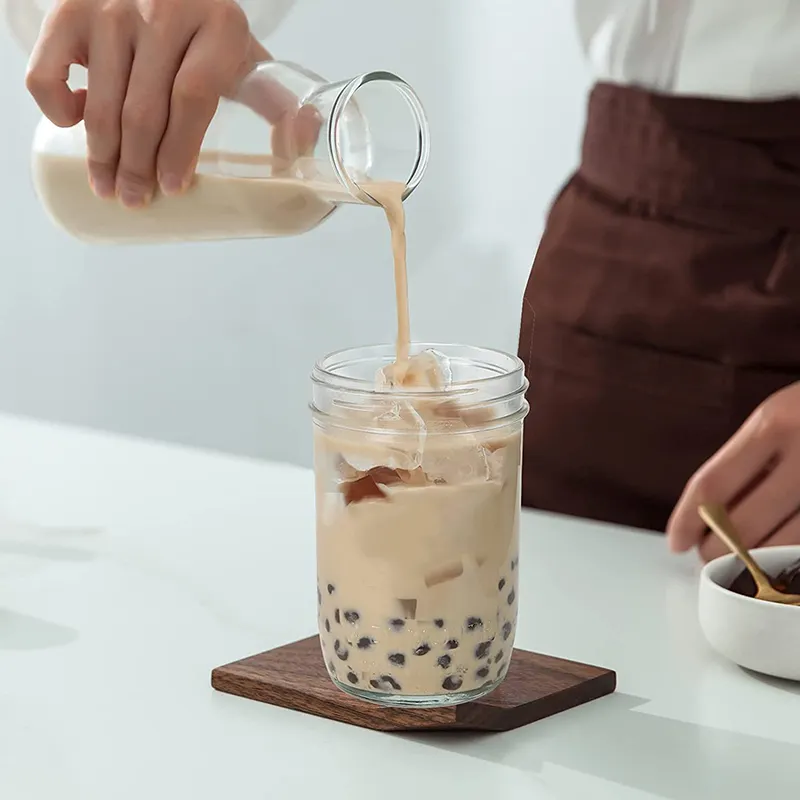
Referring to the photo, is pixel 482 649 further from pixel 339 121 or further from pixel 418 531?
pixel 339 121

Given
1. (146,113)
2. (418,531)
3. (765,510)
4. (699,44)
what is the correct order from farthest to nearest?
(699,44)
(765,510)
(146,113)
(418,531)

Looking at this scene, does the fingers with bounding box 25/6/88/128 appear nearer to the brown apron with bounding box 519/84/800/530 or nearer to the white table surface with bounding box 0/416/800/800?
the white table surface with bounding box 0/416/800/800

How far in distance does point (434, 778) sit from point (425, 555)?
12 cm

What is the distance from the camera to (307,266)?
2832 mm

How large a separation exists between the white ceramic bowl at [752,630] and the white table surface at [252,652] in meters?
0.02

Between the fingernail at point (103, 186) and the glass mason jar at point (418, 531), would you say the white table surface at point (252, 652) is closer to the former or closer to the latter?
the glass mason jar at point (418, 531)

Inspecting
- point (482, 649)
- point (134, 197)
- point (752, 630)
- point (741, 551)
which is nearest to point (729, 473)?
point (741, 551)

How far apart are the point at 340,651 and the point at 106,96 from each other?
1.44 feet

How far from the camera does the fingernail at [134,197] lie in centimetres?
105

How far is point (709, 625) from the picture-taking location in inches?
39.2

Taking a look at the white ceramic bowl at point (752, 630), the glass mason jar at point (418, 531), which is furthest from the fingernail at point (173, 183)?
the white ceramic bowl at point (752, 630)

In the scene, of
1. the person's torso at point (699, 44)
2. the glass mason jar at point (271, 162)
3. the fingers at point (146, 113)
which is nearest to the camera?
the glass mason jar at point (271, 162)

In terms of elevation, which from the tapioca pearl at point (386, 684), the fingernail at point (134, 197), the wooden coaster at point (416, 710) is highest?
the fingernail at point (134, 197)

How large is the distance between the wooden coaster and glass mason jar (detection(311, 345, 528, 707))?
0.01 meters
